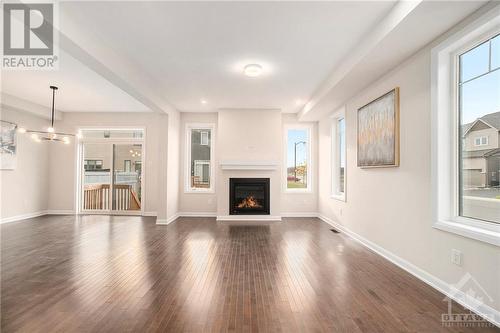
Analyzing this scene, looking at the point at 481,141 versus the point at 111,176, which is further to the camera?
the point at 111,176

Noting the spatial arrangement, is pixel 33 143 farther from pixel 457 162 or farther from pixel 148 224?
pixel 457 162

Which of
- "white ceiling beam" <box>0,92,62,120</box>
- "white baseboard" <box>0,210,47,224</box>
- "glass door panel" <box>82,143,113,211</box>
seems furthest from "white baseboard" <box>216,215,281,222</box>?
"white ceiling beam" <box>0,92,62,120</box>

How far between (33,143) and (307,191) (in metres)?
7.52

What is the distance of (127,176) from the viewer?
23.6 feet

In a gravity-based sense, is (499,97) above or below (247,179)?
above

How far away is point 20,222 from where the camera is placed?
5.89 meters

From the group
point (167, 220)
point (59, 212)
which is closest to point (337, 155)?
point (167, 220)

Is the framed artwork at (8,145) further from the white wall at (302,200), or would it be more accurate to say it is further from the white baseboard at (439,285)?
the white baseboard at (439,285)

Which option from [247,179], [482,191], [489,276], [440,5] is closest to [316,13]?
[440,5]

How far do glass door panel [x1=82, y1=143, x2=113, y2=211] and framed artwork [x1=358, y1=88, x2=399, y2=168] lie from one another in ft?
21.9

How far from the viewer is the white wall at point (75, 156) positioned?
706cm

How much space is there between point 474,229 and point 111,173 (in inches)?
307

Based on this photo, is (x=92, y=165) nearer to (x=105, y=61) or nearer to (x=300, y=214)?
(x=105, y=61)

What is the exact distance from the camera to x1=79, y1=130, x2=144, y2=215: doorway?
7168 millimetres
